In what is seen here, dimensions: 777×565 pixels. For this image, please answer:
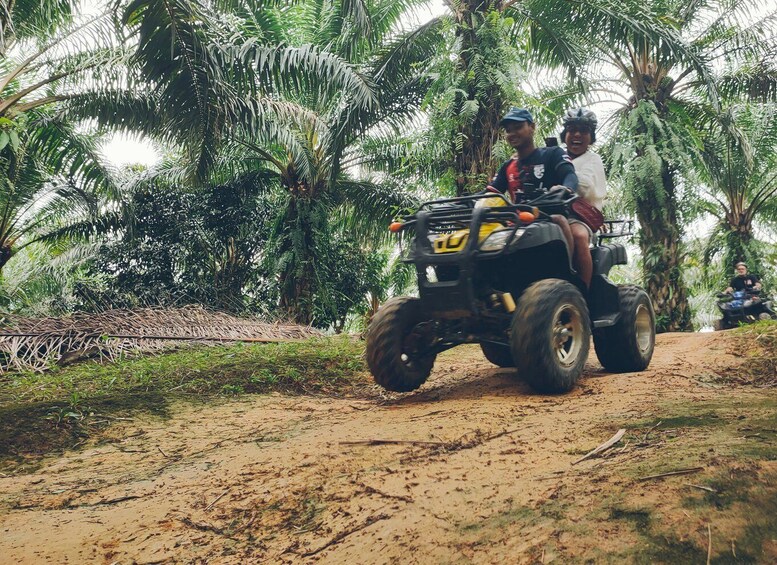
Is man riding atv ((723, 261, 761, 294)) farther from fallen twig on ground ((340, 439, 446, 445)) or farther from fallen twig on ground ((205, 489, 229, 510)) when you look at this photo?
fallen twig on ground ((205, 489, 229, 510))

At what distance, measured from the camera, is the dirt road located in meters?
2.24

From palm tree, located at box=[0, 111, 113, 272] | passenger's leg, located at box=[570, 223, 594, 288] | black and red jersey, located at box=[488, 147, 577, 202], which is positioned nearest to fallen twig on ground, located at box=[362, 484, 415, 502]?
passenger's leg, located at box=[570, 223, 594, 288]

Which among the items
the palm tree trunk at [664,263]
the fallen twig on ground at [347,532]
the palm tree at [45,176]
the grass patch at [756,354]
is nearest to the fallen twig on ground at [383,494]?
the fallen twig on ground at [347,532]

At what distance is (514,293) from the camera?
5.04 metres

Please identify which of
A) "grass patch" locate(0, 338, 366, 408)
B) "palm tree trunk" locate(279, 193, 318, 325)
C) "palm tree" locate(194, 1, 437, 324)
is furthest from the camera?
"palm tree trunk" locate(279, 193, 318, 325)

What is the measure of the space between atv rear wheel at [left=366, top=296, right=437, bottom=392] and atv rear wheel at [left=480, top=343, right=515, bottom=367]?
41.3 inches

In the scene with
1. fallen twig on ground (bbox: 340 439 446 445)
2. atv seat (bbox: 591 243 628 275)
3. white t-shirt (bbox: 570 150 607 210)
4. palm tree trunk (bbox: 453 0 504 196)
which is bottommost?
fallen twig on ground (bbox: 340 439 446 445)

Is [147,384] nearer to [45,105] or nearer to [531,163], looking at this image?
[531,163]

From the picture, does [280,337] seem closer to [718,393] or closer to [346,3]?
[346,3]

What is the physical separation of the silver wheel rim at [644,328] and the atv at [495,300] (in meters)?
0.44

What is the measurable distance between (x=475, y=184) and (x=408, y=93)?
4910 mm

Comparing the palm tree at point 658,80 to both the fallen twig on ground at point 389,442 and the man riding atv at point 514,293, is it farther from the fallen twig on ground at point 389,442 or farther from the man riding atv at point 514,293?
the fallen twig on ground at point 389,442

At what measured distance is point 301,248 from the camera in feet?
46.5

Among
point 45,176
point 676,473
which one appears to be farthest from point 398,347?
point 45,176
